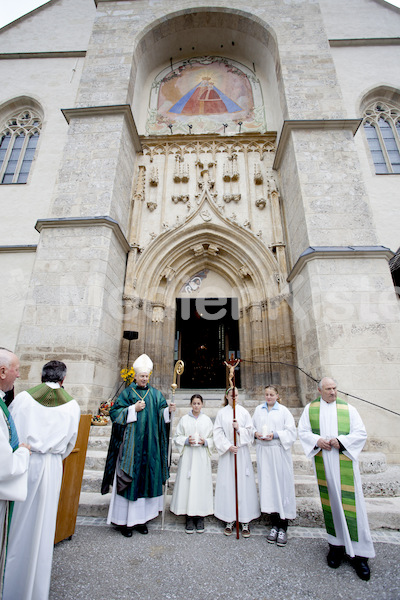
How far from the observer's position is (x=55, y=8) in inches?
487

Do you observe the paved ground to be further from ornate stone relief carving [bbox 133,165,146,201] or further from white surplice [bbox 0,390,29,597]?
ornate stone relief carving [bbox 133,165,146,201]

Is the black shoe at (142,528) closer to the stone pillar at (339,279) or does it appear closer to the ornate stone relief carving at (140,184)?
the stone pillar at (339,279)

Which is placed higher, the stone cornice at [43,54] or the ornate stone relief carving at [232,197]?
the stone cornice at [43,54]

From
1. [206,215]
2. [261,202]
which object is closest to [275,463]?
[206,215]

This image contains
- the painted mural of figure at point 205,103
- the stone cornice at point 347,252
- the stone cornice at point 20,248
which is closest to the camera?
the stone cornice at point 347,252

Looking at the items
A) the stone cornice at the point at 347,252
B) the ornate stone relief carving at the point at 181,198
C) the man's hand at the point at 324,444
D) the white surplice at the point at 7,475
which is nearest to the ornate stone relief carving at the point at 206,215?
the ornate stone relief carving at the point at 181,198

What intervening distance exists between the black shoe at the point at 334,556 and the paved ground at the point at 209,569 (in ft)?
0.15

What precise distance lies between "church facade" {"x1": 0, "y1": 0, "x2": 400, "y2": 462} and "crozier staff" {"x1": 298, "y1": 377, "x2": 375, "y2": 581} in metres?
1.60

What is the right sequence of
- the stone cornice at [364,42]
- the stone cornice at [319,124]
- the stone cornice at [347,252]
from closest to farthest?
the stone cornice at [347,252] < the stone cornice at [319,124] < the stone cornice at [364,42]

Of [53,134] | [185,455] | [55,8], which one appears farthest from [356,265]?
[55,8]

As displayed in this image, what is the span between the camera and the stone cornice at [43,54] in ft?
35.8

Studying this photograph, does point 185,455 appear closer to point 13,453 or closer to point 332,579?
point 332,579

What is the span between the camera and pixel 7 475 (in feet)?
5.09

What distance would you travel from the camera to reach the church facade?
18.9ft
